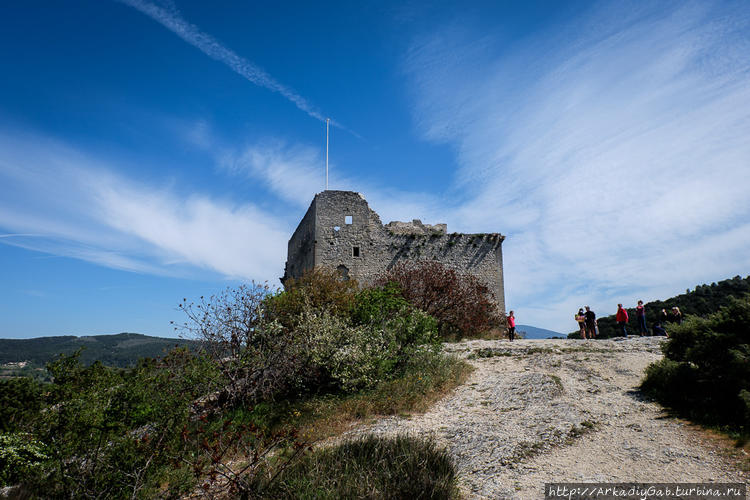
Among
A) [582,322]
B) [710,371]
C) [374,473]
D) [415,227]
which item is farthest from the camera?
[415,227]

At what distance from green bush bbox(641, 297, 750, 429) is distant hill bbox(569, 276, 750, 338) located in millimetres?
22279

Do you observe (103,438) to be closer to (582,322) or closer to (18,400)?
(18,400)

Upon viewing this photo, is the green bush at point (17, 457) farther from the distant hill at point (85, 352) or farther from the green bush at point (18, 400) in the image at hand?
the distant hill at point (85, 352)

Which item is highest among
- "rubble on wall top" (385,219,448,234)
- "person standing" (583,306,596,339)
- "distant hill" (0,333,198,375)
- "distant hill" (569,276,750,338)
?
"rubble on wall top" (385,219,448,234)

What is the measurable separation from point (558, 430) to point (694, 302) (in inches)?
1337

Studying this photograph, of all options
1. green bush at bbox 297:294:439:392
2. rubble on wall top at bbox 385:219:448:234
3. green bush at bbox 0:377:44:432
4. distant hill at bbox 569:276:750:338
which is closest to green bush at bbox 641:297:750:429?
green bush at bbox 297:294:439:392

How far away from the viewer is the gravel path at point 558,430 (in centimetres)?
488

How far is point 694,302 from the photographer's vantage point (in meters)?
31.8

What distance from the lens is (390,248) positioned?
797 inches

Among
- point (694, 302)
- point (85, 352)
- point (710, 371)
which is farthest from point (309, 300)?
point (85, 352)

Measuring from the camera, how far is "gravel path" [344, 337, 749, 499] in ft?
16.0

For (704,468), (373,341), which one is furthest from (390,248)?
(704,468)

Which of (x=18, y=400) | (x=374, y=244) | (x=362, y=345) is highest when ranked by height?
(x=374, y=244)

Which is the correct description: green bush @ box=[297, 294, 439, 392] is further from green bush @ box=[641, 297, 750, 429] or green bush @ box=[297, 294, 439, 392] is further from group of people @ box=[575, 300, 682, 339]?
group of people @ box=[575, 300, 682, 339]
